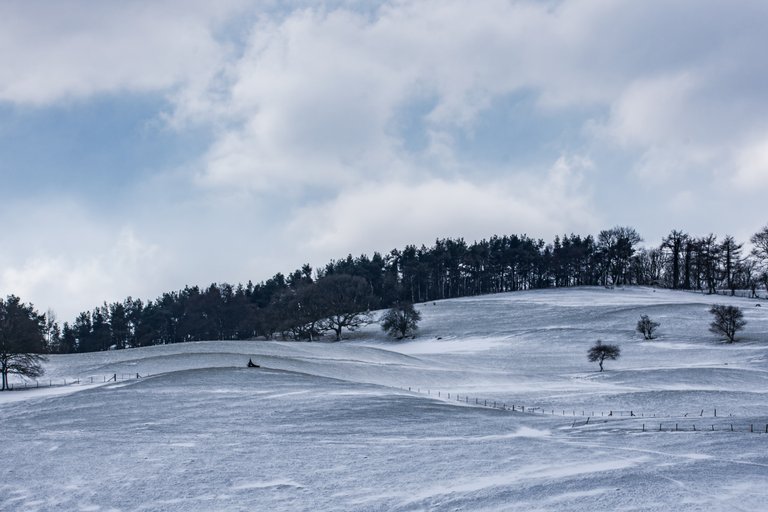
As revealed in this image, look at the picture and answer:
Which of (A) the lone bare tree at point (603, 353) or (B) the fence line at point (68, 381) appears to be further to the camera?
(A) the lone bare tree at point (603, 353)

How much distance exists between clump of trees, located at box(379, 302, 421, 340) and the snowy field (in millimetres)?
38778

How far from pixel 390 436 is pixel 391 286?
136 meters

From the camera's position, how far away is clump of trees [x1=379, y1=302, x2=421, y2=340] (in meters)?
117

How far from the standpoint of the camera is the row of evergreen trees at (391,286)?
424ft

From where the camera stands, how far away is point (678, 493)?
72.2 feet

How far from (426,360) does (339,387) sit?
101 feet

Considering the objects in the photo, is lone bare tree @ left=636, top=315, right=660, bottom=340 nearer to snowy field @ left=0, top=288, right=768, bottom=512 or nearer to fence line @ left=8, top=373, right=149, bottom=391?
snowy field @ left=0, top=288, right=768, bottom=512

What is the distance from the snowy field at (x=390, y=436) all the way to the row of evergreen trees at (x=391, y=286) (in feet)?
172

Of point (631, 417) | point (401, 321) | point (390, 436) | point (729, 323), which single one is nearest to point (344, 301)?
point (401, 321)

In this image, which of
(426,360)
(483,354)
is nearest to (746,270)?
(483,354)

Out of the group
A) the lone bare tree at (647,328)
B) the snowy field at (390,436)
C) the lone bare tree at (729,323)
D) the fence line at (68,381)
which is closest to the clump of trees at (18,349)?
the fence line at (68,381)

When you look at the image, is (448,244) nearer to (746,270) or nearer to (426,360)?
(746,270)

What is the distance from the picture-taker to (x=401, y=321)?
11706 centimetres

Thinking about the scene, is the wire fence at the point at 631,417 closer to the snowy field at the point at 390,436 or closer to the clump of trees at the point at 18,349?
the snowy field at the point at 390,436
